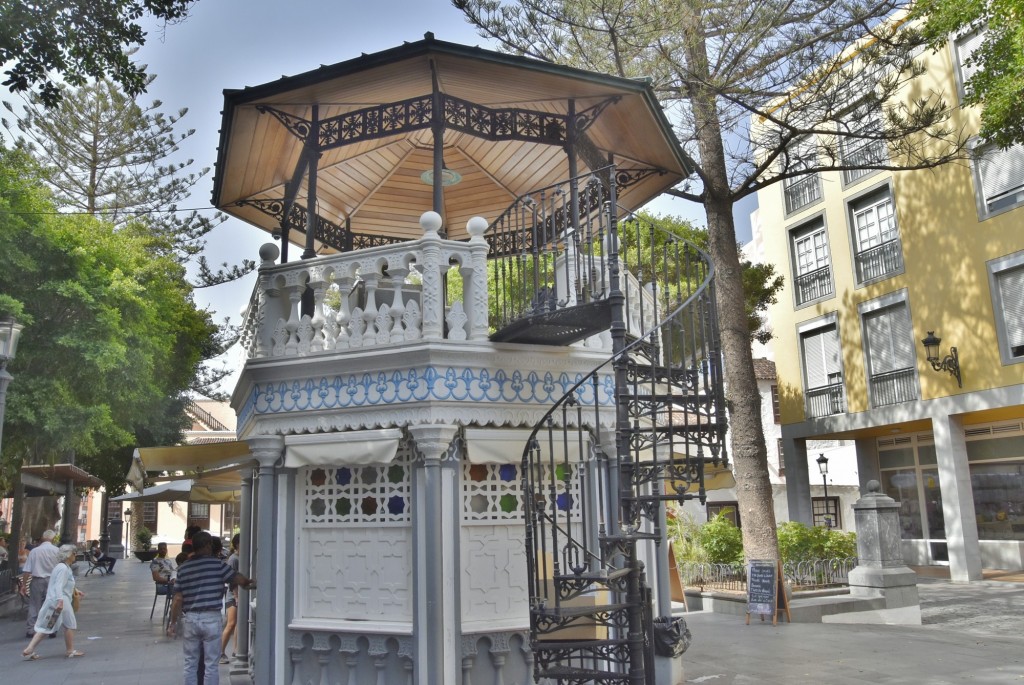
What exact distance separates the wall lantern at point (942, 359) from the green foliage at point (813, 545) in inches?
212

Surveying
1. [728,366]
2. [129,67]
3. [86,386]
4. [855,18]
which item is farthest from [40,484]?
[855,18]

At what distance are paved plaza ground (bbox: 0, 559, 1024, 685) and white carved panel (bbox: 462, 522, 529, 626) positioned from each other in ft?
7.26

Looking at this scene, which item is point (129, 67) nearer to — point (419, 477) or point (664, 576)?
point (419, 477)

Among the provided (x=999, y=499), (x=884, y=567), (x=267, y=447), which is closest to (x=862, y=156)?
(x=999, y=499)

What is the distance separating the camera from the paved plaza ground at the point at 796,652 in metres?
8.35

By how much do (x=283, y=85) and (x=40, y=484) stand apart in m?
16.0

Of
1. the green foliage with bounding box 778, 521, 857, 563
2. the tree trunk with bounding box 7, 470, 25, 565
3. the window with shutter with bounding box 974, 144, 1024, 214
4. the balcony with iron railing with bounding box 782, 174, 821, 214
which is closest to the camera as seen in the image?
the green foliage with bounding box 778, 521, 857, 563

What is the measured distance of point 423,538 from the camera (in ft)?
22.7

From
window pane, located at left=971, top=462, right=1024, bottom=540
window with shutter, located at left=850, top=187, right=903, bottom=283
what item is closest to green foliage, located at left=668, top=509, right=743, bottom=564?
window pane, located at left=971, top=462, right=1024, bottom=540

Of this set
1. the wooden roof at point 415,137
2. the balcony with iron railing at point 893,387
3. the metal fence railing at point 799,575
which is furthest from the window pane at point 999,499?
the wooden roof at point 415,137

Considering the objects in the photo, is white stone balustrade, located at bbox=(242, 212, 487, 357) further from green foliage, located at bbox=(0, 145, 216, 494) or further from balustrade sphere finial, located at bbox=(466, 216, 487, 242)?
green foliage, located at bbox=(0, 145, 216, 494)

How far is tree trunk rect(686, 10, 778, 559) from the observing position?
1309 centimetres

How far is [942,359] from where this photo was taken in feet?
61.2

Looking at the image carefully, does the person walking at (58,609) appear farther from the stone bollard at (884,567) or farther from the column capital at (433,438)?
the stone bollard at (884,567)
